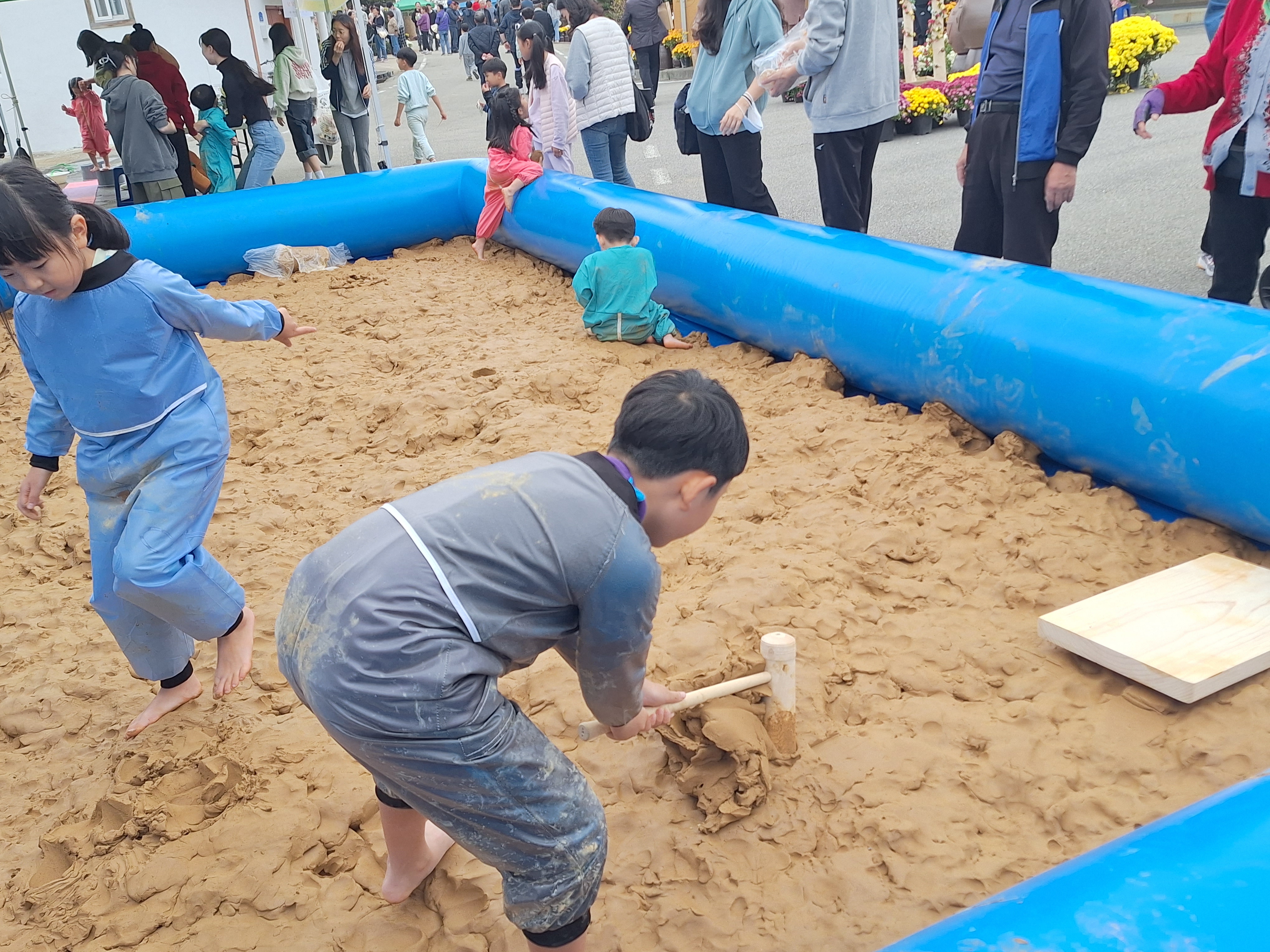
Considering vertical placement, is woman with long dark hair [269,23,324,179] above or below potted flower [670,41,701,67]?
above

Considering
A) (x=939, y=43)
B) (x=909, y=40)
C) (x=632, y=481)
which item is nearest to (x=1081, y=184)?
(x=909, y=40)

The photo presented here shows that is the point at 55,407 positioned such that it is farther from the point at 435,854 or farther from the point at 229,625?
the point at 435,854

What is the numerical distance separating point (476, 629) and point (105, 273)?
149 cm

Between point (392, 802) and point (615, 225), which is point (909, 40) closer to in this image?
point (615, 225)

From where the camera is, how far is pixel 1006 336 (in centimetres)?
340

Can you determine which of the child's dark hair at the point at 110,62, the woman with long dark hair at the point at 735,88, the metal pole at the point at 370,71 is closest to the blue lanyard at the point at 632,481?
the woman with long dark hair at the point at 735,88

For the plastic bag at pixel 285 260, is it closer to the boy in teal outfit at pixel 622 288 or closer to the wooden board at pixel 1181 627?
the boy in teal outfit at pixel 622 288

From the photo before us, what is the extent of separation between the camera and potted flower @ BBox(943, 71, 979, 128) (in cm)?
985

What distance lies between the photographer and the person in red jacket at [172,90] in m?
7.61

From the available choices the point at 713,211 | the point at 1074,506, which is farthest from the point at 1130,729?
the point at 713,211

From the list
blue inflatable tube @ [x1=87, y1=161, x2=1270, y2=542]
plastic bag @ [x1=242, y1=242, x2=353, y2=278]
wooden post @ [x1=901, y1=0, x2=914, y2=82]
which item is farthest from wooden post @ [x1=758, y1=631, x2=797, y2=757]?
wooden post @ [x1=901, y1=0, x2=914, y2=82]

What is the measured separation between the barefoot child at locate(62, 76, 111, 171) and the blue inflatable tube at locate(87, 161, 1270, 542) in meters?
5.12

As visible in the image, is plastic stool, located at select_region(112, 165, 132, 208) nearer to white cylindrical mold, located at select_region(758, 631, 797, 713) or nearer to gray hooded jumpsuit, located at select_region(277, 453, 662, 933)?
white cylindrical mold, located at select_region(758, 631, 797, 713)

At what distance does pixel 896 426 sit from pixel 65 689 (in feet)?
9.42
